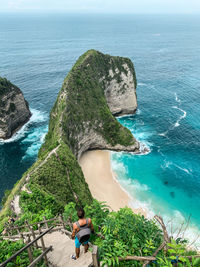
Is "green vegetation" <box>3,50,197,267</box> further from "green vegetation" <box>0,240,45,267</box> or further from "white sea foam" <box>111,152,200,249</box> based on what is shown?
"white sea foam" <box>111,152,200,249</box>

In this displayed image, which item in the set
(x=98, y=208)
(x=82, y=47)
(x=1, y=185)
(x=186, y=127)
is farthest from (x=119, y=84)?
(x=82, y=47)

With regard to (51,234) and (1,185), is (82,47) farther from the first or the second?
(51,234)

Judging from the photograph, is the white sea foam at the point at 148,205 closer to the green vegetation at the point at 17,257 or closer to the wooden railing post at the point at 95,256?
the wooden railing post at the point at 95,256

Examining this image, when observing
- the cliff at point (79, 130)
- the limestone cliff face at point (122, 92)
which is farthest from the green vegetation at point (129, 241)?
the limestone cliff face at point (122, 92)

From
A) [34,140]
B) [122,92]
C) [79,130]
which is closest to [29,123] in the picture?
[34,140]

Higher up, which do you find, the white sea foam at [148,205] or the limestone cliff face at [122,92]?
the limestone cliff face at [122,92]

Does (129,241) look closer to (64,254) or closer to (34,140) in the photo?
(64,254)

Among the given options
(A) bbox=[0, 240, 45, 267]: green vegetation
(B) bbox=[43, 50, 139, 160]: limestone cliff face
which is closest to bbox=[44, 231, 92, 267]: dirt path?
(A) bbox=[0, 240, 45, 267]: green vegetation

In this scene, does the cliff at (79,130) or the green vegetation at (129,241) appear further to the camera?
the cliff at (79,130)
